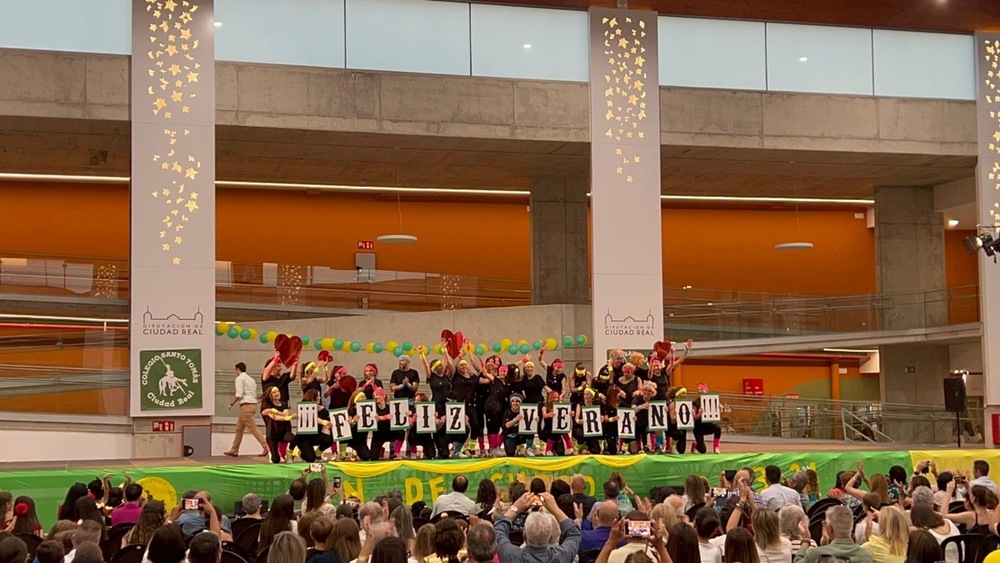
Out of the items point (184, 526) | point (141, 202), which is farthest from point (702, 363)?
point (184, 526)

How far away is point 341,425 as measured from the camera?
1666 centimetres

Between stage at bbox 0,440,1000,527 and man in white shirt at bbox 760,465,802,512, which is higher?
man in white shirt at bbox 760,465,802,512

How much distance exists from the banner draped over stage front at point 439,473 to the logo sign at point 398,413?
997mm

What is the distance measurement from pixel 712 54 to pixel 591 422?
9767 millimetres

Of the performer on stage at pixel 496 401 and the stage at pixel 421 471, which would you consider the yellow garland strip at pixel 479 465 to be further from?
the performer on stage at pixel 496 401

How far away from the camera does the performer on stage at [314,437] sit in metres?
16.7

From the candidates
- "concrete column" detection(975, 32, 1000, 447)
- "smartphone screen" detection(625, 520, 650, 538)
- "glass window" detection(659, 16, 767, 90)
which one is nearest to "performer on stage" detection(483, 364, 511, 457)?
"glass window" detection(659, 16, 767, 90)

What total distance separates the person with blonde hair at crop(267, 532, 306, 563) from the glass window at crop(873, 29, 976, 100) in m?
21.7

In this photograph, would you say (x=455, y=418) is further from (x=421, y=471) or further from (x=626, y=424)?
(x=626, y=424)

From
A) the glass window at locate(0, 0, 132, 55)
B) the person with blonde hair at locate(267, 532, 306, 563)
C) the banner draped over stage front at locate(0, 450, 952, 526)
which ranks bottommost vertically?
the banner draped over stage front at locate(0, 450, 952, 526)

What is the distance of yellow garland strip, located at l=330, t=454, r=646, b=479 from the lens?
52.0 ft

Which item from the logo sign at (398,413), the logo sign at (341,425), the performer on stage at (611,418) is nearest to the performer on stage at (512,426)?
the performer on stage at (611,418)

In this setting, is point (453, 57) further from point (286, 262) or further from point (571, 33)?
point (286, 262)

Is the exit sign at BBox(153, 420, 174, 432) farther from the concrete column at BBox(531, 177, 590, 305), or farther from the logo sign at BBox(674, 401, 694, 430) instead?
the concrete column at BBox(531, 177, 590, 305)
